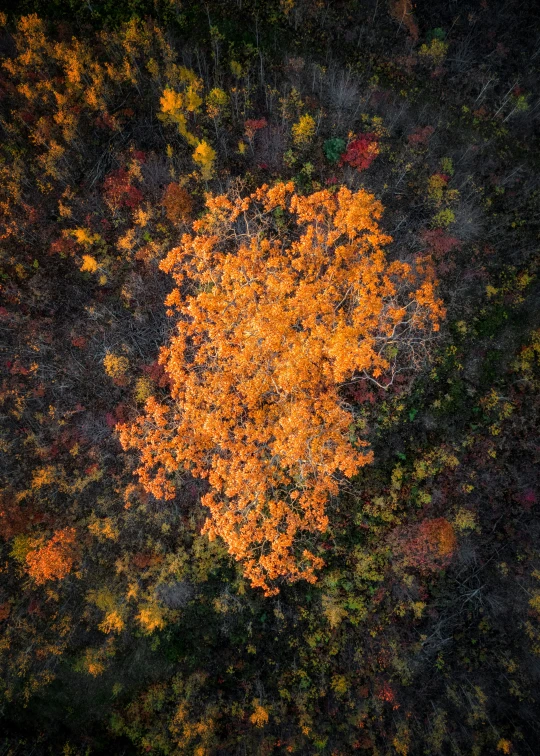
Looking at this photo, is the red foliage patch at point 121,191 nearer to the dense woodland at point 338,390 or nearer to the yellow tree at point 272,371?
the dense woodland at point 338,390

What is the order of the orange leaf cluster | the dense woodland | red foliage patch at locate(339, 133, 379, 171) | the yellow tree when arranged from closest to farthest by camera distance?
the yellow tree
the orange leaf cluster
the dense woodland
red foliage patch at locate(339, 133, 379, 171)

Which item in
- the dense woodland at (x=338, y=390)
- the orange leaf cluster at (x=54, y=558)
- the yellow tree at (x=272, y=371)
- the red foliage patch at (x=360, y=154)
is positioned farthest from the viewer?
the red foliage patch at (x=360, y=154)

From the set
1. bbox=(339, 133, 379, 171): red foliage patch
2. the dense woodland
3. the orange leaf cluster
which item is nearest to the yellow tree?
the dense woodland

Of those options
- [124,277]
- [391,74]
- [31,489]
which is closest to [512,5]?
[391,74]

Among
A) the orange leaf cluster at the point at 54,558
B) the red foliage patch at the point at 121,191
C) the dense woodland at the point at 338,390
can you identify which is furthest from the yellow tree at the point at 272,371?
the orange leaf cluster at the point at 54,558

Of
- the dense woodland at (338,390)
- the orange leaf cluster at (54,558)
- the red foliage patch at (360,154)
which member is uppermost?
the red foliage patch at (360,154)

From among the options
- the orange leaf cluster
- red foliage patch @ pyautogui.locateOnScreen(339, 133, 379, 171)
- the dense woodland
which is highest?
red foliage patch @ pyautogui.locateOnScreen(339, 133, 379, 171)

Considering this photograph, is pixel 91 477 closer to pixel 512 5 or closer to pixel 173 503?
pixel 173 503

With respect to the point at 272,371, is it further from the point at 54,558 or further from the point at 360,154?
the point at 54,558

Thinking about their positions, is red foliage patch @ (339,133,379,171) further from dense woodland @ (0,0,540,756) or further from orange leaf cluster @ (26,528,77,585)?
orange leaf cluster @ (26,528,77,585)
